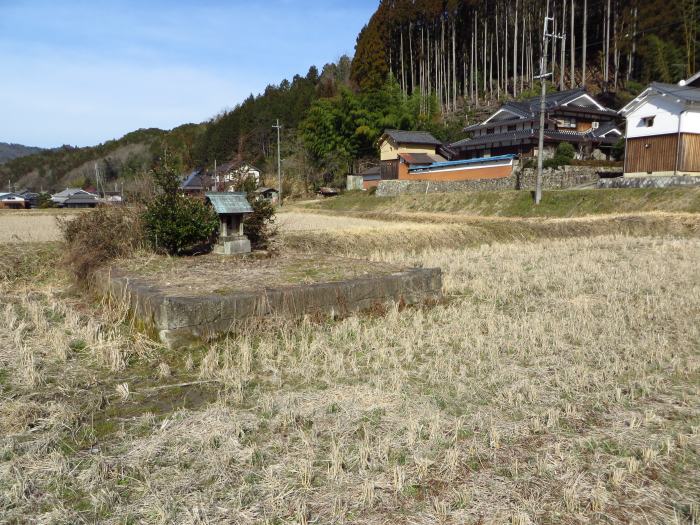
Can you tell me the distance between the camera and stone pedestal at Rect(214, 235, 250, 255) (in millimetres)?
8078

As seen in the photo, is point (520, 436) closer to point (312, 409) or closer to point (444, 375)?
point (444, 375)

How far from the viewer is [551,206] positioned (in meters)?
20.3

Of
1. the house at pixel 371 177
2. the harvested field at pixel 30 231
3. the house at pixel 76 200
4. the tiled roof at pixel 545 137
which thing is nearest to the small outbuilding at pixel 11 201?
the house at pixel 76 200

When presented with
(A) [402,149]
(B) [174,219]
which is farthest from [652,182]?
(B) [174,219]

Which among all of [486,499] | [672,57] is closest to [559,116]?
[672,57]

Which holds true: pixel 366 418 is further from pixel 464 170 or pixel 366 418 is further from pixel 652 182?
pixel 464 170

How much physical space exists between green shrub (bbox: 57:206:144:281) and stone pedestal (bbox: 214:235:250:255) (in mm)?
1460

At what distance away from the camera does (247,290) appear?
5.38m

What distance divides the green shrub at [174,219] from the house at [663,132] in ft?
66.0

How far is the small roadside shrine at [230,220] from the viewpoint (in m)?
7.83

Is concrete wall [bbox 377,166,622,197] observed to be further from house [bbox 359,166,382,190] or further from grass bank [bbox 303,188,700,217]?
house [bbox 359,166,382,190]

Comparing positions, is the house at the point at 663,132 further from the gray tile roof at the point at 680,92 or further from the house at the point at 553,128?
the house at the point at 553,128

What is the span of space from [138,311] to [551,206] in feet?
62.0

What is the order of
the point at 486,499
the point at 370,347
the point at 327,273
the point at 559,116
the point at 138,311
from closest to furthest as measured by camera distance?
the point at 486,499, the point at 370,347, the point at 138,311, the point at 327,273, the point at 559,116
